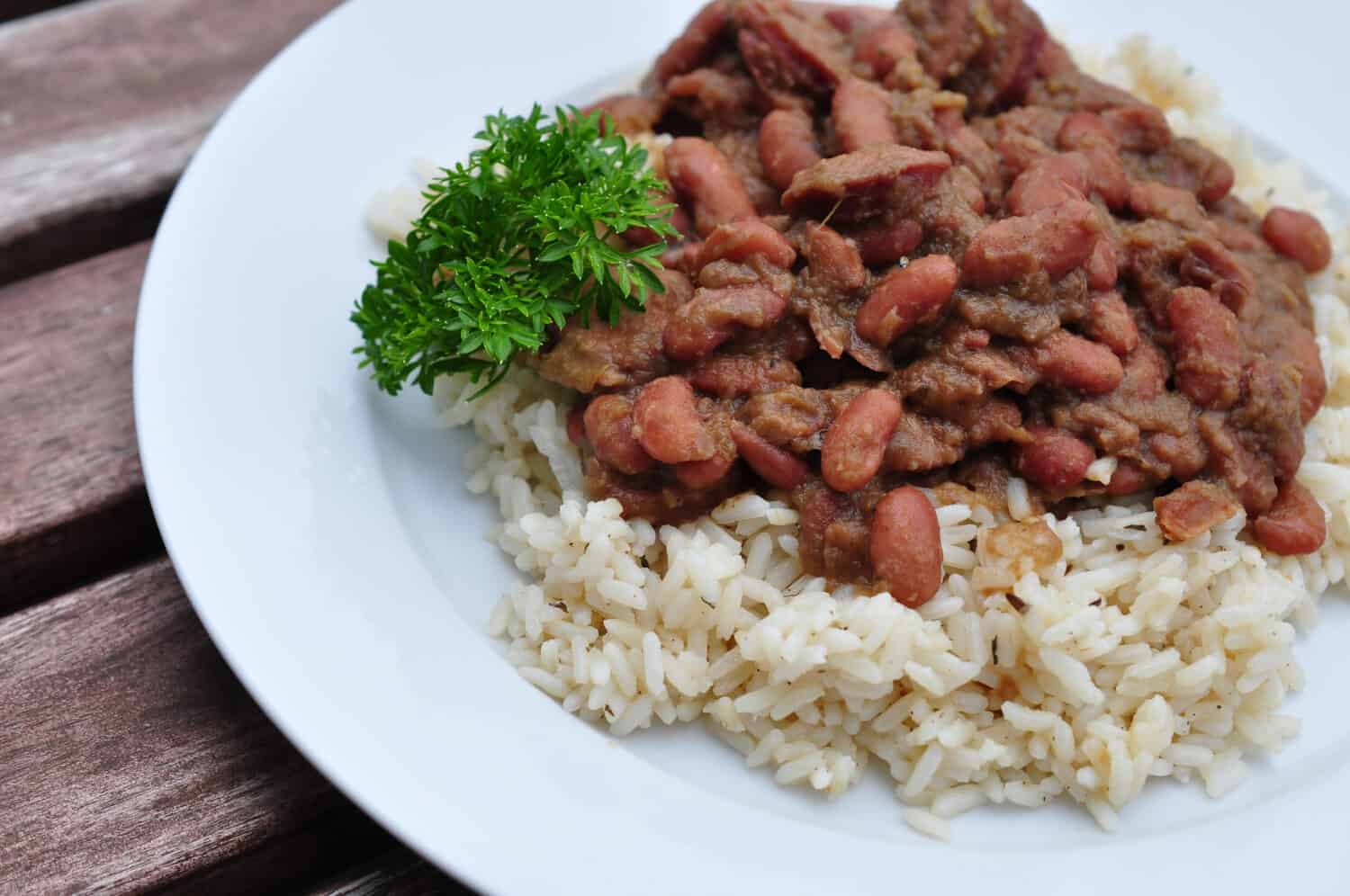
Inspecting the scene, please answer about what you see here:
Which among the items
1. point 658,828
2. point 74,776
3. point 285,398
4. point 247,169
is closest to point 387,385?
point 285,398

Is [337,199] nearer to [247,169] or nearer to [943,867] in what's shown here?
[247,169]

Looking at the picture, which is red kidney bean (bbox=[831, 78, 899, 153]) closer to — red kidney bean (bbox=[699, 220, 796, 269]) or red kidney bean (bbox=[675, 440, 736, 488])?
red kidney bean (bbox=[699, 220, 796, 269])

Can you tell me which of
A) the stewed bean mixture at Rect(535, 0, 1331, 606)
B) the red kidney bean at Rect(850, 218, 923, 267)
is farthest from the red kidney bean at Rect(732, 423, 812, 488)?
the red kidney bean at Rect(850, 218, 923, 267)

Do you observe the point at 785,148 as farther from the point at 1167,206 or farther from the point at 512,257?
the point at 1167,206

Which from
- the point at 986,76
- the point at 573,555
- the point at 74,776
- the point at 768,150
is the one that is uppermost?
the point at 986,76

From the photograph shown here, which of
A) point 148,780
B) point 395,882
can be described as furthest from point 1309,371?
point 148,780

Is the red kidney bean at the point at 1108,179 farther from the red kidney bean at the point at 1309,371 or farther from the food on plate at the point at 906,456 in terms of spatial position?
the red kidney bean at the point at 1309,371

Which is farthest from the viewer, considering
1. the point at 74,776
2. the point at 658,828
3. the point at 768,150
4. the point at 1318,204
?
the point at 1318,204
